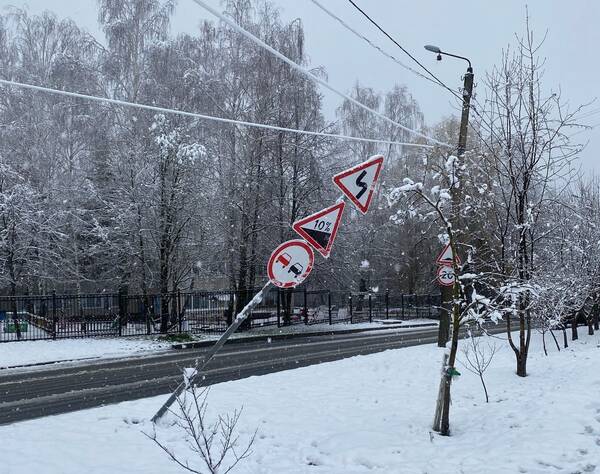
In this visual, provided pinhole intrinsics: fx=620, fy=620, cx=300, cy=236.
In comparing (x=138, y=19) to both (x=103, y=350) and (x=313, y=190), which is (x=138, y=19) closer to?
(x=313, y=190)

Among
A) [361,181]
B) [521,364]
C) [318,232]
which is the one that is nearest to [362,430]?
[318,232]

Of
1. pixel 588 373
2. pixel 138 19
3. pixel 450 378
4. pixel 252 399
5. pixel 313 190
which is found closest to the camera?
pixel 450 378

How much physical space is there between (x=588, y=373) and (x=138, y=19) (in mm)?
27207

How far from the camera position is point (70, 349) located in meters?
18.6

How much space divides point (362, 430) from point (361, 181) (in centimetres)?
286

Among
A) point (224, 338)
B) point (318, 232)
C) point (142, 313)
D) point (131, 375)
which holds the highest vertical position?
point (318, 232)

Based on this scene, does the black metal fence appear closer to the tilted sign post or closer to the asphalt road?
the asphalt road

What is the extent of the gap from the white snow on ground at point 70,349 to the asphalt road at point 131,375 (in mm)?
1428

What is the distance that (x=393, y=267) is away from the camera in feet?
139

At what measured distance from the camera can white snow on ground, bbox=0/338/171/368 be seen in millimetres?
16820

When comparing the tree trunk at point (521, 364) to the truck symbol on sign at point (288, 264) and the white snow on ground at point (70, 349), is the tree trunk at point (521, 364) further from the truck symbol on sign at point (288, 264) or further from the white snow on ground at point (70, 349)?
the white snow on ground at point (70, 349)

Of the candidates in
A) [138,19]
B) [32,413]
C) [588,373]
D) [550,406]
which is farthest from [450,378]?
[138,19]

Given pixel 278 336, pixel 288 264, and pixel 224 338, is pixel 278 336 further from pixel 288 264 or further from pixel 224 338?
pixel 288 264

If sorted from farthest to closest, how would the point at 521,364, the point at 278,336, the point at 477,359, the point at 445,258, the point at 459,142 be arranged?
the point at 278,336 < the point at 459,142 < the point at 521,364 < the point at 445,258 < the point at 477,359
